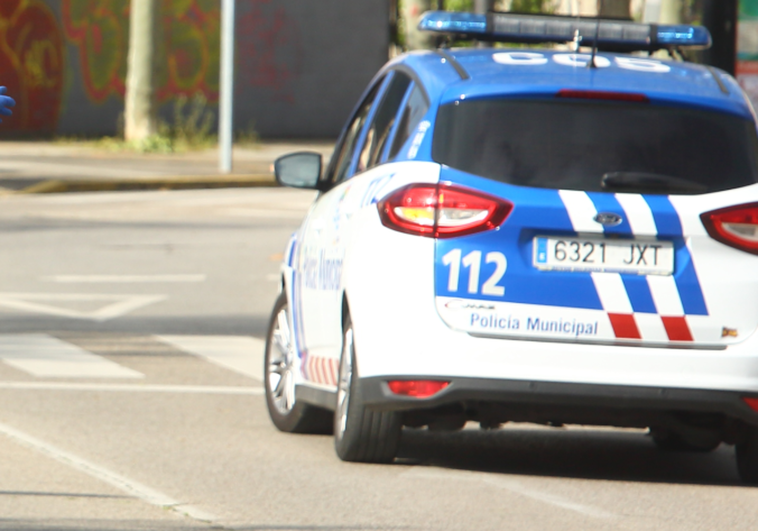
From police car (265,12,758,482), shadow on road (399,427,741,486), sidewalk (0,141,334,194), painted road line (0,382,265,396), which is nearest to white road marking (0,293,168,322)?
painted road line (0,382,265,396)

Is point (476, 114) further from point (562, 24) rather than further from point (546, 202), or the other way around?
point (562, 24)

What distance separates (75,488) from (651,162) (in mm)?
2359

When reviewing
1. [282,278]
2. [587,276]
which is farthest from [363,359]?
[282,278]

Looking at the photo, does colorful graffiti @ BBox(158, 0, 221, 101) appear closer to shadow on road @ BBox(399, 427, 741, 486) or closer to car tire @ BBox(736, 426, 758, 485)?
shadow on road @ BBox(399, 427, 741, 486)

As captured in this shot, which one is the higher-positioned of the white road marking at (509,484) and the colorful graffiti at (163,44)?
the white road marking at (509,484)

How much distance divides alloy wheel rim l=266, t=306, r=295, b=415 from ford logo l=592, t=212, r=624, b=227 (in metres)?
1.85

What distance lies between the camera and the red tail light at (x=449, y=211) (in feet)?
19.2

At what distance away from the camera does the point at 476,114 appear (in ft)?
20.0

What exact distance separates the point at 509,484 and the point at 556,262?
883 millimetres

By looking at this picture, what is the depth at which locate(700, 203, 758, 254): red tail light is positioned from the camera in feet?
19.4

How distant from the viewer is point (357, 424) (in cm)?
623

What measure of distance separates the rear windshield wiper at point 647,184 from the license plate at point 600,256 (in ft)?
0.68

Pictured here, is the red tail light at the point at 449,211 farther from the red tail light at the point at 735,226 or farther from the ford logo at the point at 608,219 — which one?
the red tail light at the point at 735,226

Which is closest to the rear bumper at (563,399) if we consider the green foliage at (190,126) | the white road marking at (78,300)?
the white road marking at (78,300)
